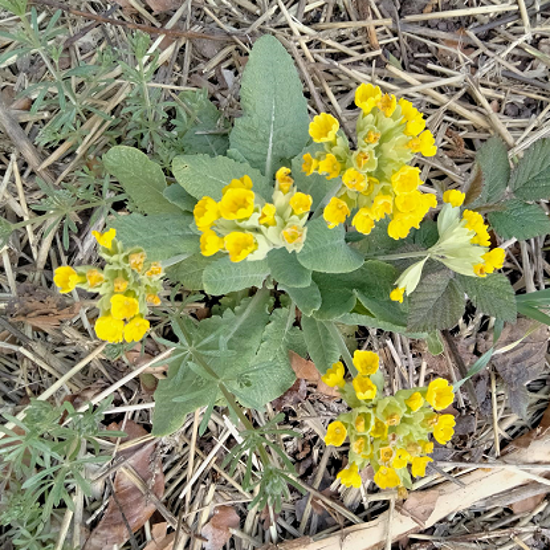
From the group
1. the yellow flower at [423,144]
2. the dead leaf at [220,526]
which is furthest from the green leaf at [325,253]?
the dead leaf at [220,526]

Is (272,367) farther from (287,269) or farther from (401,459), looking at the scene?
(401,459)

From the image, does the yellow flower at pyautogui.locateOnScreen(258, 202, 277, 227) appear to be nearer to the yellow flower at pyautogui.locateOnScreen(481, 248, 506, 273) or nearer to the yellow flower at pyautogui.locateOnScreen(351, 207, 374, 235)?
the yellow flower at pyautogui.locateOnScreen(351, 207, 374, 235)

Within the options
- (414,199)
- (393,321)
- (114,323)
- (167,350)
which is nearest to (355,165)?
(414,199)

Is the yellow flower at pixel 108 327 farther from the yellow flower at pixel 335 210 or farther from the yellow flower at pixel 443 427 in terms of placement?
the yellow flower at pixel 443 427

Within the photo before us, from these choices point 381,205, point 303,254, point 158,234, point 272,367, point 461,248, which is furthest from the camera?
point 272,367

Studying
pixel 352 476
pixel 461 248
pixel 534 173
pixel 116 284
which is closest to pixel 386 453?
pixel 352 476

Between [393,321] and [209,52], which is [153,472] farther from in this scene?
[209,52]
